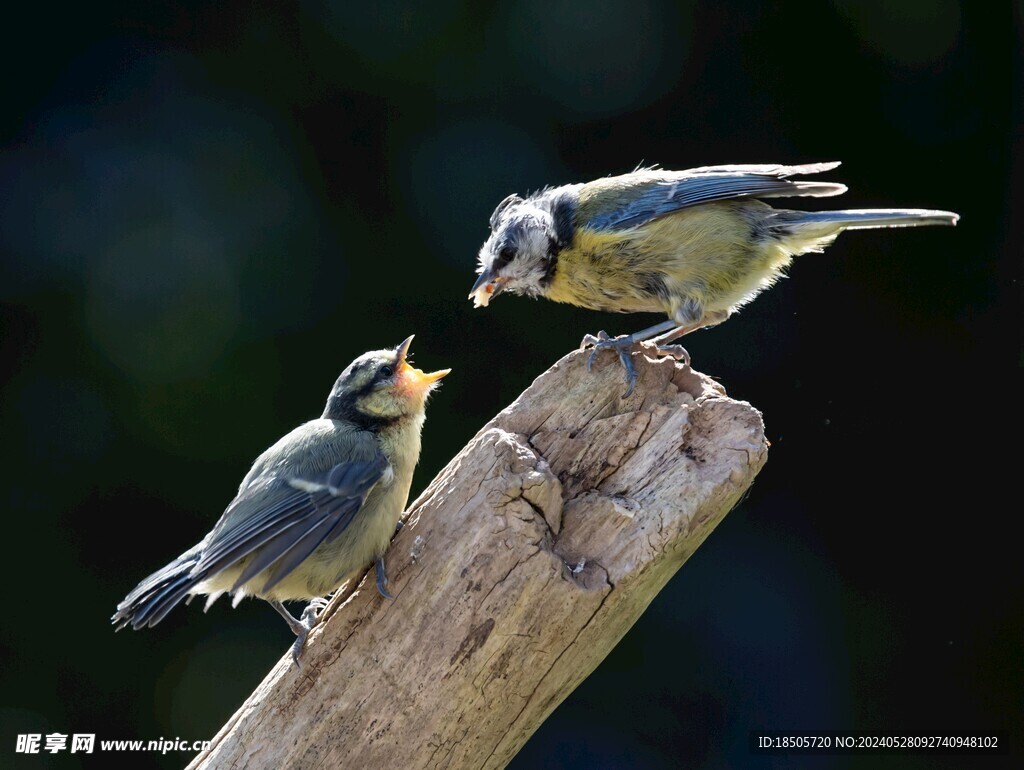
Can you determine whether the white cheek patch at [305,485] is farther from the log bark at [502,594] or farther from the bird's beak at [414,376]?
the bird's beak at [414,376]

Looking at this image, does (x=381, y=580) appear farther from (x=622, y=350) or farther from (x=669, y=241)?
(x=669, y=241)

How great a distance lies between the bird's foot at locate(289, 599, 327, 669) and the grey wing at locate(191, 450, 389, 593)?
0.37 feet

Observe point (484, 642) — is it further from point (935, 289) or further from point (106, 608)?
point (935, 289)

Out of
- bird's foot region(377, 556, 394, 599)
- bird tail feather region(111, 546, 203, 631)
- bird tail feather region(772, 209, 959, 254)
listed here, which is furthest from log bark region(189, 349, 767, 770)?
bird tail feather region(772, 209, 959, 254)

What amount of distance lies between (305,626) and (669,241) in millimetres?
1250

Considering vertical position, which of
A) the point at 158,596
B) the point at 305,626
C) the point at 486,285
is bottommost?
the point at 305,626

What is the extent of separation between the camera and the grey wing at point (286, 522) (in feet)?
7.55

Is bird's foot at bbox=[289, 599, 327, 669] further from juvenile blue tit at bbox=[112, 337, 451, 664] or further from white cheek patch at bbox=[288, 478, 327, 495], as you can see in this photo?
white cheek patch at bbox=[288, 478, 327, 495]

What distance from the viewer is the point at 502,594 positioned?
1.96m

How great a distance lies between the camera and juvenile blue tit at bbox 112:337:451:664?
7.50 feet

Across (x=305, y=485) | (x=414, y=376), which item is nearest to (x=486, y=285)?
(x=414, y=376)

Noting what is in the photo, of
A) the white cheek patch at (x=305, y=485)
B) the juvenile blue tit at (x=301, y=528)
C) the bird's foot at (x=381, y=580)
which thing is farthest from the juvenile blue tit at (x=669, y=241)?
the bird's foot at (x=381, y=580)

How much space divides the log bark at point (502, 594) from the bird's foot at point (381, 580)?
0.05 ft

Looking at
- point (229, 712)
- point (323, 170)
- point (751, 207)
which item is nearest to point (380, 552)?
point (751, 207)
